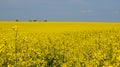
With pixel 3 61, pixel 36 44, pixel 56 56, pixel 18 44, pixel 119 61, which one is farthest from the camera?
pixel 36 44

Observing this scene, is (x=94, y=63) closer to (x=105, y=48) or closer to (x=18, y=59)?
(x=18, y=59)

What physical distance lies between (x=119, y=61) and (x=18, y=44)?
9.00ft

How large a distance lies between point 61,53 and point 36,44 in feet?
4.77

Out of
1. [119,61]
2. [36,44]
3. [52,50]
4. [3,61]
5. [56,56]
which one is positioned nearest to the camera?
[119,61]

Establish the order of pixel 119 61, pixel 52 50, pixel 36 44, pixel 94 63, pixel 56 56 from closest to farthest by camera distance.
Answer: pixel 119 61
pixel 94 63
pixel 56 56
pixel 52 50
pixel 36 44

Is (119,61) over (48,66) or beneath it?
over

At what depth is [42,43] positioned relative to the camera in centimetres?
873

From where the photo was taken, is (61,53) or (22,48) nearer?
(22,48)

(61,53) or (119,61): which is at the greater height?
(119,61)

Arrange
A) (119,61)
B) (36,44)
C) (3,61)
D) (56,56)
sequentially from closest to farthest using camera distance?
(119,61), (3,61), (56,56), (36,44)

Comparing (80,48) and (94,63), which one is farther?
(80,48)

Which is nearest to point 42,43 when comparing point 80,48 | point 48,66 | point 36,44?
point 36,44

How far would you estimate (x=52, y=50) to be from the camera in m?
7.67

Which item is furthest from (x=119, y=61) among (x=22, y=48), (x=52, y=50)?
(x=52, y=50)
